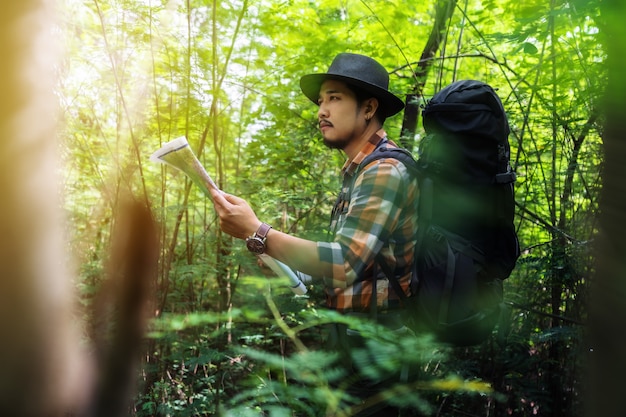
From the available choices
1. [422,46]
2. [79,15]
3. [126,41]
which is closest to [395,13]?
[422,46]

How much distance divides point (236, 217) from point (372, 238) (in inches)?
20.9

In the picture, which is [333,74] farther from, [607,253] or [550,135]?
[550,135]

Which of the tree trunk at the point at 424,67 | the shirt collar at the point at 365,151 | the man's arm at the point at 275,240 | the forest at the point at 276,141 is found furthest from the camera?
the tree trunk at the point at 424,67

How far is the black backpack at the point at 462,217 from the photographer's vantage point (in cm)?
193

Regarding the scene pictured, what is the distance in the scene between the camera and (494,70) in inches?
228

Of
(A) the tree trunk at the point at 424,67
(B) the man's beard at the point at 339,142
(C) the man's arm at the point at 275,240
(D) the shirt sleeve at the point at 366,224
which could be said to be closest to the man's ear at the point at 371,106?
(B) the man's beard at the point at 339,142

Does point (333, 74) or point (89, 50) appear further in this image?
point (89, 50)

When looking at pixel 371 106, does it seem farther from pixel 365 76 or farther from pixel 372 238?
pixel 372 238

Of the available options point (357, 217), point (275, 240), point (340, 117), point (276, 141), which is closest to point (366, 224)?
point (357, 217)

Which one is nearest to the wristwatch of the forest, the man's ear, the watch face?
the watch face

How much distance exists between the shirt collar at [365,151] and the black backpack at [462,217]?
0.18 meters

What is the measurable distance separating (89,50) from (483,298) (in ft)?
14.0

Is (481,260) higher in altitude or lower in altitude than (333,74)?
lower

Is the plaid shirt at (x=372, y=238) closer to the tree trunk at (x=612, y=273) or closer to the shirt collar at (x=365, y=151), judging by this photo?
the shirt collar at (x=365, y=151)
